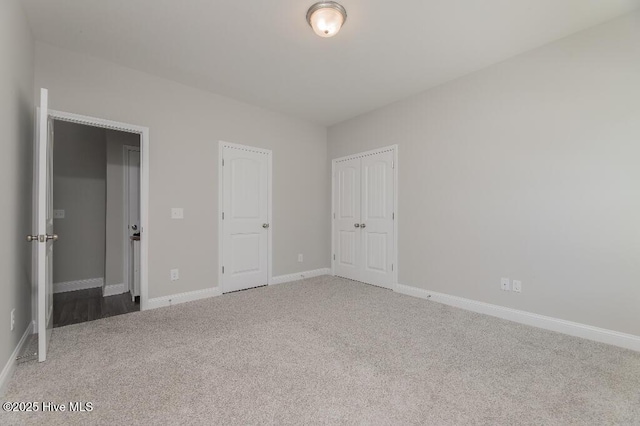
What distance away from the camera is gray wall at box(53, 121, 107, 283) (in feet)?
13.5

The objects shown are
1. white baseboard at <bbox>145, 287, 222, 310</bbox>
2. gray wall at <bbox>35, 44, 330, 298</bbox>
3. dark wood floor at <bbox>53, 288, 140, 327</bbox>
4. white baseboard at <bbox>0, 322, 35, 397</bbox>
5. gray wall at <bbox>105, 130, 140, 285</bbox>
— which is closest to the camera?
white baseboard at <bbox>0, 322, 35, 397</bbox>

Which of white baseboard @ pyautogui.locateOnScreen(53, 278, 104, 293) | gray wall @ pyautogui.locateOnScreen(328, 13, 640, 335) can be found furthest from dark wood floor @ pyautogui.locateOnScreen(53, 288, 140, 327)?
gray wall @ pyautogui.locateOnScreen(328, 13, 640, 335)

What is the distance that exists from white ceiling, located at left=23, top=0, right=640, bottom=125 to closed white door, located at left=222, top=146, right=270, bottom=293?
1.05 m

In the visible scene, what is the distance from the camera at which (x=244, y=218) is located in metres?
4.07

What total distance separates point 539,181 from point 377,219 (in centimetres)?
200

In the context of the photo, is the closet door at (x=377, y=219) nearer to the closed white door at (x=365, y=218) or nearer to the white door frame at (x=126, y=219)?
the closed white door at (x=365, y=218)

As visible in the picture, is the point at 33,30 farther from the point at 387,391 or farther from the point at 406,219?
the point at 406,219

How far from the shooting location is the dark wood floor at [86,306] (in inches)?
119

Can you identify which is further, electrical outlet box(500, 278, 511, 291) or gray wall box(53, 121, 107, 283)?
gray wall box(53, 121, 107, 283)

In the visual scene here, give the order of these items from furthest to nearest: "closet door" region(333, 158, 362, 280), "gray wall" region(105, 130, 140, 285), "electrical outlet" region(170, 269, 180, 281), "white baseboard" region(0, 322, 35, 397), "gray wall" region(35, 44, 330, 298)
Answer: "closet door" region(333, 158, 362, 280) → "gray wall" region(105, 130, 140, 285) → "electrical outlet" region(170, 269, 180, 281) → "gray wall" region(35, 44, 330, 298) → "white baseboard" region(0, 322, 35, 397)

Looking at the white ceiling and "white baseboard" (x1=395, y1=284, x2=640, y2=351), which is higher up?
the white ceiling

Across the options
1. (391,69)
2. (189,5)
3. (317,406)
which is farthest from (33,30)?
(317,406)

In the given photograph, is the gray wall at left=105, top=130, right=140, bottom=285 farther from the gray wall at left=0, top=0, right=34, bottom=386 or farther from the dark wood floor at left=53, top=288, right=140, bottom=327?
the gray wall at left=0, top=0, right=34, bottom=386

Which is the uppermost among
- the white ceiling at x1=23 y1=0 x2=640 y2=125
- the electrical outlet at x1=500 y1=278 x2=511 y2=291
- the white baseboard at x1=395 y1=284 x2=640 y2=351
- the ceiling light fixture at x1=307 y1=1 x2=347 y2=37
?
the white ceiling at x1=23 y1=0 x2=640 y2=125
